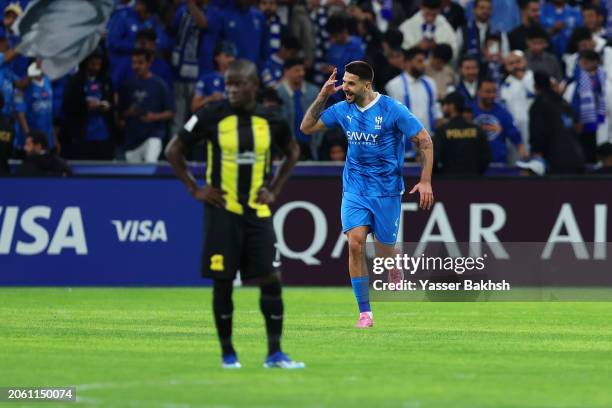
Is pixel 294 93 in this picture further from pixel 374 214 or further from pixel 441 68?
pixel 374 214

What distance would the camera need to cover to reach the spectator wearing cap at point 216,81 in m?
22.6

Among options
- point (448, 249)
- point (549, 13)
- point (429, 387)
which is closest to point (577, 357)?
point (429, 387)

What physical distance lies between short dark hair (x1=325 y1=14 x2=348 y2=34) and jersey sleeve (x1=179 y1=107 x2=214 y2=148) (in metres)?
12.8

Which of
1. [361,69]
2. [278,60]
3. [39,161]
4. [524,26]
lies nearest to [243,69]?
[361,69]

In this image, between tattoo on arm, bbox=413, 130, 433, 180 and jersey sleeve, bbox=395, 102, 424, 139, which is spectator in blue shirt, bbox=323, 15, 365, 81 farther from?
tattoo on arm, bbox=413, 130, 433, 180

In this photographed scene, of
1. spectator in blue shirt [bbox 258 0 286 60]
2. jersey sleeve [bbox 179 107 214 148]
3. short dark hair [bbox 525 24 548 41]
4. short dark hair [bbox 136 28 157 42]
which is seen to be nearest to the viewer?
jersey sleeve [bbox 179 107 214 148]

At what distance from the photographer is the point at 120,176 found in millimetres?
22094

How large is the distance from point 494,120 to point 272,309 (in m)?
12.5

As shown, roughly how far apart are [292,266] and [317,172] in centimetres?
148

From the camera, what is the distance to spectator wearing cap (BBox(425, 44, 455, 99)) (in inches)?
931

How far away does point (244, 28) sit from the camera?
921 inches

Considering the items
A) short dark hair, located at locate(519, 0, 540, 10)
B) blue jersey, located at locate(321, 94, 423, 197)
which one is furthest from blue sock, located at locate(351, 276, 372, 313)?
short dark hair, located at locate(519, 0, 540, 10)

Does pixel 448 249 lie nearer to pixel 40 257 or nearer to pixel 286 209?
pixel 286 209

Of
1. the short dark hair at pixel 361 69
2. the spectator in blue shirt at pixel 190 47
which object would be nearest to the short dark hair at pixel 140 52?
the spectator in blue shirt at pixel 190 47
